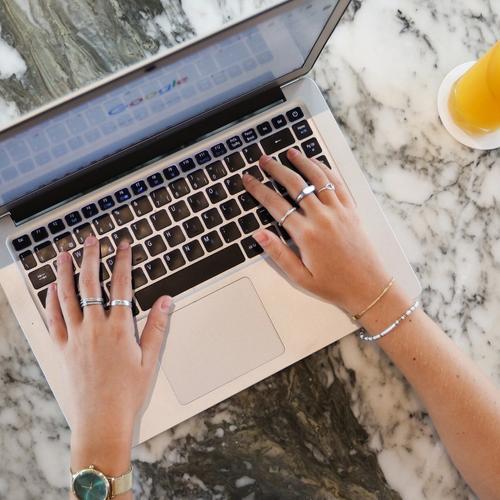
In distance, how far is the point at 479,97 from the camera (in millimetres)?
719

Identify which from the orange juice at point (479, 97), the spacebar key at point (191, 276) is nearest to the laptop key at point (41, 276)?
the spacebar key at point (191, 276)

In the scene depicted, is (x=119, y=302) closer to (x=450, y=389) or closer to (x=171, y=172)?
(x=171, y=172)

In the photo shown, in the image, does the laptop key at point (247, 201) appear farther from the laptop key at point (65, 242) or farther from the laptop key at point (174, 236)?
the laptop key at point (65, 242)

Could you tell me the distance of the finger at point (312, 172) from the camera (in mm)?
708

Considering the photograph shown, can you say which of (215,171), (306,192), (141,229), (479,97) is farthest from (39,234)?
(479,97)

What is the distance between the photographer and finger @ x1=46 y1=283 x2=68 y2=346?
0.69 m

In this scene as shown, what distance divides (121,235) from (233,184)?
0.49 feet

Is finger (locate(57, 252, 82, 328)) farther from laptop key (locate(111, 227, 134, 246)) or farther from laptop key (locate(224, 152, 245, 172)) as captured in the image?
laptop key (locate(224, 152, 245, 172))

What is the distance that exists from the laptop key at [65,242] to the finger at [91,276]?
0.8 inches

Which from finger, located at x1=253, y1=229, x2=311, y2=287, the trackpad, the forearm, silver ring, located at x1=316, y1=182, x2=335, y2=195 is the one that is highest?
silver ring, located at x1=316, y1=182, x2=335, y2=195

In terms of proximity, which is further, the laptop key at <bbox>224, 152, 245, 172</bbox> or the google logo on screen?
the laptop key at <bbox>224, 152, 245, 172</bbox>

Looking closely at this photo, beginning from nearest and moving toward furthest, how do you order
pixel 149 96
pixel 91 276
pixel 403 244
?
pixel 149 96
pixel 91 276
pixel 403 244

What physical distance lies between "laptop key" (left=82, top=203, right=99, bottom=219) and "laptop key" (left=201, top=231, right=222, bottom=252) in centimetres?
13

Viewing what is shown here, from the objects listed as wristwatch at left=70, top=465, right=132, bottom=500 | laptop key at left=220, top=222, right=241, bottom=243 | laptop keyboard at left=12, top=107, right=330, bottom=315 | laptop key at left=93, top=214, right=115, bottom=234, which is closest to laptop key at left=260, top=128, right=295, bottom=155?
laptop keyboard at left=12, top=107, right=330, bottom=315
